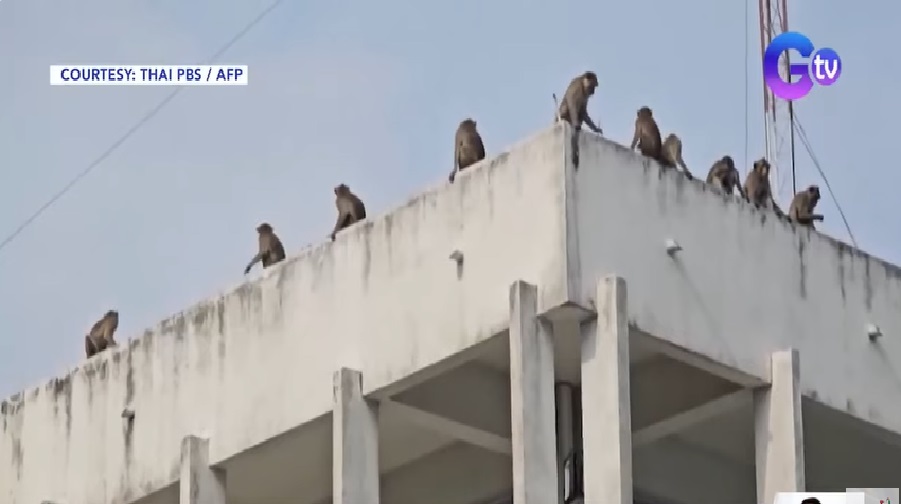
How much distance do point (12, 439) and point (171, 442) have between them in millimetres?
4395

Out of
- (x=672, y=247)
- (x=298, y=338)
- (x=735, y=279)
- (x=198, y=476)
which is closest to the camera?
(x=672, y=247)

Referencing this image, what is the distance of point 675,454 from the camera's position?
134 ft

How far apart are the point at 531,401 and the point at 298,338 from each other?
4.95 meters

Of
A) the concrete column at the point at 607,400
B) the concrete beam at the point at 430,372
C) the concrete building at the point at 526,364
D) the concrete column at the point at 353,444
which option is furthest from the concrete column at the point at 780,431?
the concrete column at the point at 353,444

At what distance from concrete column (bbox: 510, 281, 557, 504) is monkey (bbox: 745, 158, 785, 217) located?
5061mm

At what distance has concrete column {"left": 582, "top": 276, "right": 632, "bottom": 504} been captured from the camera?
→ 3469cm

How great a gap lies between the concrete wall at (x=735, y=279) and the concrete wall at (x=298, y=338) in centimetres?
77

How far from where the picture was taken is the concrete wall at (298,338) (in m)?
36.3

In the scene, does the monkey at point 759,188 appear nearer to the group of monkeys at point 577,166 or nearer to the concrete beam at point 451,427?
the group of monkeys at point 577,166

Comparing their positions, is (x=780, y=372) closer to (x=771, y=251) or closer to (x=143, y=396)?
(x=771, y=251)

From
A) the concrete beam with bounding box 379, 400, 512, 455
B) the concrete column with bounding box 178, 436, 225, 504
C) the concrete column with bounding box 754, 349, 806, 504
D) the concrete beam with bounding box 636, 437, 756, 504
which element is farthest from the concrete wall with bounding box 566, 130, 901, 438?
the concrete column with bounding box 178, 436, 225, 504

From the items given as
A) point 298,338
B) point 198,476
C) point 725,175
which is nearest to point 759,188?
point 725,175

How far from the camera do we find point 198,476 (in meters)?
40.0

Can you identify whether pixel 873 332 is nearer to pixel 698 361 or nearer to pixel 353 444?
pixel 698 361
